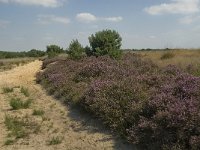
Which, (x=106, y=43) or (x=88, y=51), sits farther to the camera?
(x=88, y=51)

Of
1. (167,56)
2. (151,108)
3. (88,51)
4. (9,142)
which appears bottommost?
(9,142)

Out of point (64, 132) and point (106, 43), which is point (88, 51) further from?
point (64, 132)

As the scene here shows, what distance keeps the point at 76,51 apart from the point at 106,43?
3661 millimetres

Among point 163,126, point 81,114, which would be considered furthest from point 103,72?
point 163,126

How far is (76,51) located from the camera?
30281 mm

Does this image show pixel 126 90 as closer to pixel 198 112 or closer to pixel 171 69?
pixel 198 112

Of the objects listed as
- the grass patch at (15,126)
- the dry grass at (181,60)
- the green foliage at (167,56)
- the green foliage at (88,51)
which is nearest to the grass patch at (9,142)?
the grass patch at (15,126)

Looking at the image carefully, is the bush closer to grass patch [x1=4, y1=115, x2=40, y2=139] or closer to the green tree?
the green tree

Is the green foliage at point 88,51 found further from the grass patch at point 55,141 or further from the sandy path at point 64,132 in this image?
the grass patch at point 55,141

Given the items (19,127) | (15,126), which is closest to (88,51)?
(15,126)

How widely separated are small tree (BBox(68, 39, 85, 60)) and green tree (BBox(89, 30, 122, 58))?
1.82 metres

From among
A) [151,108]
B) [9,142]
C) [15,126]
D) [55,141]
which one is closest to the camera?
[151,108]

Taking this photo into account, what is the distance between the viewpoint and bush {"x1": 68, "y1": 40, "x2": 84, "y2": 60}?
97.6 feet

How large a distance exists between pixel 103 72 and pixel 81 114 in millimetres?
4164
